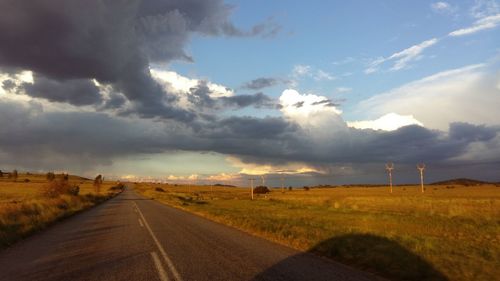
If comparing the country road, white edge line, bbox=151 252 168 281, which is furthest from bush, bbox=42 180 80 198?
white edge line, bbox=151 252 168 281

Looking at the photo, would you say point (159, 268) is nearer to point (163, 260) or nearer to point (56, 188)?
point (163, 260)

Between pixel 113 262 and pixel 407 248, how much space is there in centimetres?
971

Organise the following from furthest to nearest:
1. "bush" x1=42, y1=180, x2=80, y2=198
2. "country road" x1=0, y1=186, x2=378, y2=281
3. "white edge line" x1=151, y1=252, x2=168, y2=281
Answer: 1. "bush" x1=42, y1=180, x2=80, y2=198
2. "country road" x1=0, y1=186, x2=378, y2=281
3. "white edge line" x1=151, y1=252, x2=168, y2=281

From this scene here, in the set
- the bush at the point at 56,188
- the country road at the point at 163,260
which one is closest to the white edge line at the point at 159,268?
the country road at the point at 163,260

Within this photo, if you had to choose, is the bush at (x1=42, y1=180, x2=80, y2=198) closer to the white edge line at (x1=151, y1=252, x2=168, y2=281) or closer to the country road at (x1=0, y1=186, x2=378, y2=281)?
the country road at (x1=0, y1=186, x2=378, y2=281)

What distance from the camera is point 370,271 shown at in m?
11.3

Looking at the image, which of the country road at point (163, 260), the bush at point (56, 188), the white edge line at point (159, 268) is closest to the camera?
the white edge line at point (159, 268)

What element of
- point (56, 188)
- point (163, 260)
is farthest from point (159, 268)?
point (56, 188)

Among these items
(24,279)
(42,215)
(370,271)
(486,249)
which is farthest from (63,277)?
(42,215)

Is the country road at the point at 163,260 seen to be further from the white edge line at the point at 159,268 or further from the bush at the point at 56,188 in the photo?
the bush at the point at 56,188

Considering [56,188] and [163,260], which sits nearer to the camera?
[163,260]

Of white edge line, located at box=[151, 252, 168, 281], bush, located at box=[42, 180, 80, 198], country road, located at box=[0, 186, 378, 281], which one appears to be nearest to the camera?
white edge line, located at box=[151, 252, 168, 281]

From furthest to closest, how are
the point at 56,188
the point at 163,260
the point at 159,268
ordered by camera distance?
the point at 56,188
the point at 163,260
the point at 159,268

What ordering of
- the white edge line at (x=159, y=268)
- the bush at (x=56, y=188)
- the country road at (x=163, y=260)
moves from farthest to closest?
1. the bush at (x=56, y=188)
2. the country road at (x=163, y=260)
3. the white edge line at (x=159, y=268)
